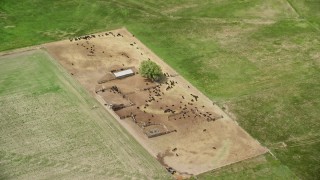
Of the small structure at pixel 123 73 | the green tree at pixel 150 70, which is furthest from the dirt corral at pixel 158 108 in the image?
the green tree at pixel 150 70

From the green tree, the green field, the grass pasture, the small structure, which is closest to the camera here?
the grass pasture

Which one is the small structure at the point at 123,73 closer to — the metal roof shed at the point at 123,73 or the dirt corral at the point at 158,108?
the metal roof shed at the point at 123,73

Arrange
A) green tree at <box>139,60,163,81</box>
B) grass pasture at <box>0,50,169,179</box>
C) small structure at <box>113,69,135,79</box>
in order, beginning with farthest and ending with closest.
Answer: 1. small structure at <box>113,69,135,79</box>
2. green tree at <box>139,60,163,81</box>
3. grass pasture at <box>0,50,169,179</box>

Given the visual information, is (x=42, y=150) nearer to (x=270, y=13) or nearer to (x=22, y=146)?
(x=22, y=146)

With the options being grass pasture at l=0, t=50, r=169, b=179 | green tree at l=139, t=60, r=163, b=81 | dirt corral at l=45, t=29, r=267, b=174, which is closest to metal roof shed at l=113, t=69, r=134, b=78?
dirt corral at l=45, t=29, r=267, b=174

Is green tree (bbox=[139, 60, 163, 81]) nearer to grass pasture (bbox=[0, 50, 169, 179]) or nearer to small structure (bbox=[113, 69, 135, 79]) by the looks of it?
small structure (bbox=[113, 69, 135, 79])

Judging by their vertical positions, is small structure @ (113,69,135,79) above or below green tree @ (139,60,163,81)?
below
